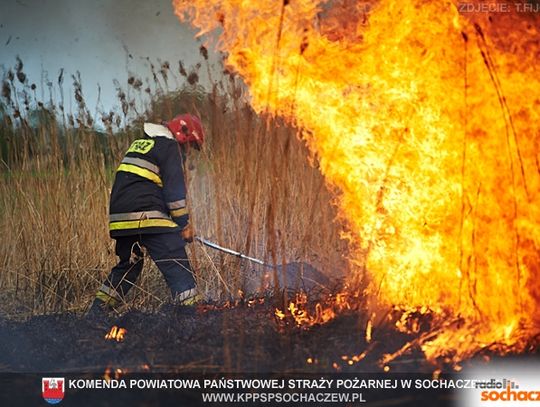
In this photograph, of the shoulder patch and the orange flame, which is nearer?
the orange flame

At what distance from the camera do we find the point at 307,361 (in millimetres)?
3252

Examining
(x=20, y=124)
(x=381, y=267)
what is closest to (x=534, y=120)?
(x=381, y=267)

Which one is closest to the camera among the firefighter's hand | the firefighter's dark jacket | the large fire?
the large fire

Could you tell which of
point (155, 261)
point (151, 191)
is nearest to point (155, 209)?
point (151, 191)

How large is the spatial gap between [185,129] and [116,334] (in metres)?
A: 1.44

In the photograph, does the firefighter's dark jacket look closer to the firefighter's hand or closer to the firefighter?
the firefighter

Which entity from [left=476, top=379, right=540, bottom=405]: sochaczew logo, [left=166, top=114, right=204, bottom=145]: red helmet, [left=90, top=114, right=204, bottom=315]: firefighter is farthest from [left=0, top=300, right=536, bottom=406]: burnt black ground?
[left=166, top=114, right=204, bottom=145]: red helmet

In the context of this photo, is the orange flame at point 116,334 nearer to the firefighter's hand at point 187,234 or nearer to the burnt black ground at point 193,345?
the burnt black ground at point 193,345

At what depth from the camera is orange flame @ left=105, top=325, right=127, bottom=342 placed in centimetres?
352

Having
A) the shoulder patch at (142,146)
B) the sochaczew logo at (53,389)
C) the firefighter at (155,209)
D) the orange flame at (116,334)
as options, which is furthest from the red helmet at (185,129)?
the sochaczew logo at (53,389)

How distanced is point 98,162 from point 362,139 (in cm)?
227

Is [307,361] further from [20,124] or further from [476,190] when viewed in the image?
[20,124]

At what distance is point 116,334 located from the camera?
3557 mm

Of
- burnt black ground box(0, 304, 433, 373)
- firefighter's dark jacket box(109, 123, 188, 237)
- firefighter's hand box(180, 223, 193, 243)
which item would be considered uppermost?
firefighter's dark jacket box(109, 123, 188, 237)
